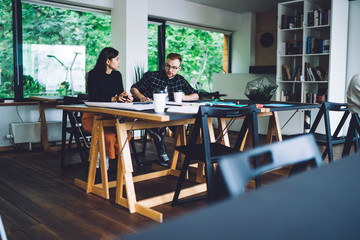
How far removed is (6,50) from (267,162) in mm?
4647

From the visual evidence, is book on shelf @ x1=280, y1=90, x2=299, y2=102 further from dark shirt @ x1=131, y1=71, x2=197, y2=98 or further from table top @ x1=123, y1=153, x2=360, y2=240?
table top @ x1=123, y1=153, x2=360, y2=240

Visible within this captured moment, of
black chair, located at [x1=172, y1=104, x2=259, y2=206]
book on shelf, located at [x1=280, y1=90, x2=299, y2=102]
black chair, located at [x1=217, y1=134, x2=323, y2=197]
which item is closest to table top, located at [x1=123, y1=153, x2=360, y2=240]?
black chair, located at [x1=217, y1=134, x2=323, y2=197]

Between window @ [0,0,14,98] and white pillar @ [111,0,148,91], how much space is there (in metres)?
1.47

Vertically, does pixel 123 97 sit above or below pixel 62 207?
above

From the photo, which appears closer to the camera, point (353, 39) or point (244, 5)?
point (353, 39)

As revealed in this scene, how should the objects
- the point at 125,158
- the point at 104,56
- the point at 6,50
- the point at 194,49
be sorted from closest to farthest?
the point at 125,158
the point at 104,56
the point at 6,50
the point at 194,49

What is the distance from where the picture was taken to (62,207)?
94.2 inches

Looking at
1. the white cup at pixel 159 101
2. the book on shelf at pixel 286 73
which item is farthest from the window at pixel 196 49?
the white cup at pixel 159 101

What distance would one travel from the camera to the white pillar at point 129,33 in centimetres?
513

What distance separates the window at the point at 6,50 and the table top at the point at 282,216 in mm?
4707

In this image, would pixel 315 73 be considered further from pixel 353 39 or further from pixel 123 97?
pixel 123 97

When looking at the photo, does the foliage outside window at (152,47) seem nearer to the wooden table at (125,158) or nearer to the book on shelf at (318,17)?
the book on shelf at (318,17)

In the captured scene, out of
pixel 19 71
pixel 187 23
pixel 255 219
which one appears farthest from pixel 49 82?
pixel 255 219

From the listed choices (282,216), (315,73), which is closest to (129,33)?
(315,73)
